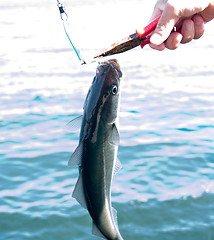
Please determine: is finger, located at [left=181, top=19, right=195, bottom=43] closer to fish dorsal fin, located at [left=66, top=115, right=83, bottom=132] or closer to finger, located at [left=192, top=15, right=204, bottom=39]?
finger, located at [left=192, top=15, right=204, bottom=39]

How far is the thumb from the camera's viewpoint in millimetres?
3691

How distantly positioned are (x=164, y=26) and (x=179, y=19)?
617 millimetres

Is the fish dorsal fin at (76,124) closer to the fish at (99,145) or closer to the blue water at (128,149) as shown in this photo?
the fish at (99,145)

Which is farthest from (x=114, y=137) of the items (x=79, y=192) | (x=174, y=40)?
(x=174, y=40)

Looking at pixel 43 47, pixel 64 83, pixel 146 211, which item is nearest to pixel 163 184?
pixel 146 211

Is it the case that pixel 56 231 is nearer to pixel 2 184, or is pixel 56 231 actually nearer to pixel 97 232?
pixel 2 184

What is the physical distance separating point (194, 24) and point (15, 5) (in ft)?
95.3

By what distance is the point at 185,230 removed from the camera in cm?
535

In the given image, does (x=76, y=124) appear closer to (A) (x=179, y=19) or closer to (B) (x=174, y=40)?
(B) (x=174, y=40)

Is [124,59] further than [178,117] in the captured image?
Yes

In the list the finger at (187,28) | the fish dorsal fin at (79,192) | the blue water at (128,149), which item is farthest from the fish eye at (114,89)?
the finger at (187,28)

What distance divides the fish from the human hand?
716 mm

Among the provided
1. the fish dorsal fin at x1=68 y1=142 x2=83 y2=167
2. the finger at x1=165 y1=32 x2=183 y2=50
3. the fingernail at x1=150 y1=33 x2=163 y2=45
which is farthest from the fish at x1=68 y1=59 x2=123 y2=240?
the finger at x1=165 y1=32 x2=183 y2=50

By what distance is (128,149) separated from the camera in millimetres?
7367
